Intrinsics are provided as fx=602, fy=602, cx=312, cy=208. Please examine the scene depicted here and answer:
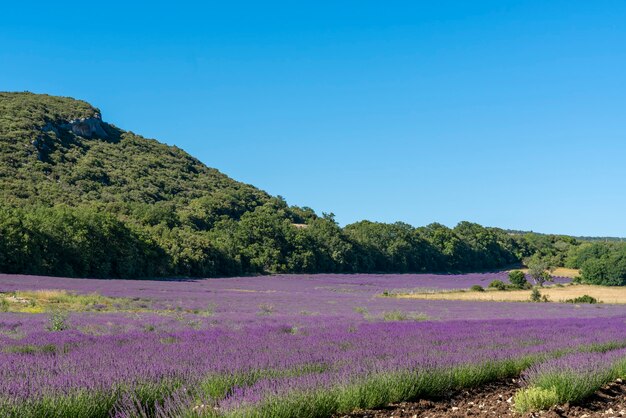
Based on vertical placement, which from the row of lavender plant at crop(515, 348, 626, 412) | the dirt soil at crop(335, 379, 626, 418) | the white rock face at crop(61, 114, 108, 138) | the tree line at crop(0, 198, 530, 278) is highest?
the white rock face at crop(61, 114, 108, 138)

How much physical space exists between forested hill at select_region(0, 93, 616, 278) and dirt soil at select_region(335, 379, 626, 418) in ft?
145

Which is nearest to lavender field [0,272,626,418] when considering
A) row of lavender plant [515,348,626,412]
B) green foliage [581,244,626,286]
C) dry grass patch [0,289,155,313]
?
row of lavender plant [515,348,626,412]

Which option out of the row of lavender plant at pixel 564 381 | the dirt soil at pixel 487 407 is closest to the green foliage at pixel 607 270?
the row of lavender plant at pixel 564 381

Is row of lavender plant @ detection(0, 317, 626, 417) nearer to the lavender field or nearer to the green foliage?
the lavender field

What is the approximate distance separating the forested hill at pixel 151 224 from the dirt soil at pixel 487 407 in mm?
44311

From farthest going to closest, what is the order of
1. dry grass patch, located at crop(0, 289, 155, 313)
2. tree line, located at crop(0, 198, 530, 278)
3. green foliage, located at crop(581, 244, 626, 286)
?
green foliage, located at crop(581, 244, 626, 286)
tree line, located at crop(0, 198, 530, 278)
dry grass patch, located at crop(0, 289, 155, 313)

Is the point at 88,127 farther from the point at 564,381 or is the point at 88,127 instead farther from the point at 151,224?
the point at 564,381

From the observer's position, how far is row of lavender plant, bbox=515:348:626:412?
675cm

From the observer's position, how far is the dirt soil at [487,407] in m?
6.53

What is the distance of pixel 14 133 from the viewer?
3625 inches

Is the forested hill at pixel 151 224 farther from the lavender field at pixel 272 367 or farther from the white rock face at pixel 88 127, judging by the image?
the lavender field at pixel 272 367

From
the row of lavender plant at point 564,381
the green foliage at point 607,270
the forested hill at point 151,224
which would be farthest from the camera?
the green foliage at point 607,270

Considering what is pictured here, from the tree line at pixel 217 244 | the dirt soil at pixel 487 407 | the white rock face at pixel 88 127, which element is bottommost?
the dirt soil at pixel 487 407

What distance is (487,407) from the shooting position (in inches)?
280
